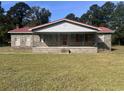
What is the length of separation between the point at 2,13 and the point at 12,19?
920 cm

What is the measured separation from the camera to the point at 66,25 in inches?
1356

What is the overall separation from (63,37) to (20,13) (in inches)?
2173

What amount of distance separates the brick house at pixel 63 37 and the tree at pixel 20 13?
4084 centimetres

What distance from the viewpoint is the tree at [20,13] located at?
83.1m

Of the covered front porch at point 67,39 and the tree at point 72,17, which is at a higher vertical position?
the tree at point 72,17

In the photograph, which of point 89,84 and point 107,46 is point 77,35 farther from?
point 89,84

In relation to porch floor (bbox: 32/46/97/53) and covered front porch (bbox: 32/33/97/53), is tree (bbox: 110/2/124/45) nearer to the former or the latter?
covered front porch (bbox: 32/33/97/53)

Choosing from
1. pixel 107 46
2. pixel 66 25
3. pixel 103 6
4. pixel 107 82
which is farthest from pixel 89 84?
pixel 103 6

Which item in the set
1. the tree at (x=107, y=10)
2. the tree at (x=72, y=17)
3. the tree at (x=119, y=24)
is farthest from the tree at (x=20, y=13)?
the tree at (x=119, y=24)

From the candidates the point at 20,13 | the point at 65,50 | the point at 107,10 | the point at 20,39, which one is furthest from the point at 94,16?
the point at 65,50


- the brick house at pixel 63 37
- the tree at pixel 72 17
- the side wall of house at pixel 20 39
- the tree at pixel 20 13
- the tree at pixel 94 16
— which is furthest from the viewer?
the tree at pixel 72 17

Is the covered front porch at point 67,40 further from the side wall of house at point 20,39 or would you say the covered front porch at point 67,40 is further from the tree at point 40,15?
the tree at point 40,15

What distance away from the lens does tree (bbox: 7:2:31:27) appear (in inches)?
3270

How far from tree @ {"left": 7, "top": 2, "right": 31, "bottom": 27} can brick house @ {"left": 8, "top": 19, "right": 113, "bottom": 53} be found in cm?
4084
